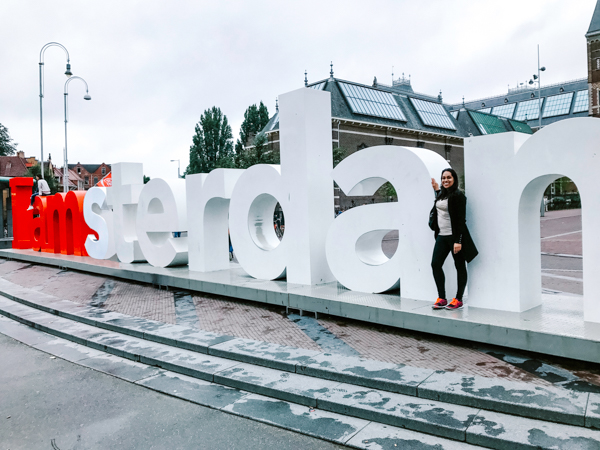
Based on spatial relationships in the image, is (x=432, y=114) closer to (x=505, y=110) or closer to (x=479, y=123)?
(x=479, y=123)

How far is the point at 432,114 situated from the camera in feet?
158

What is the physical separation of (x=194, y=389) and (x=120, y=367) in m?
1.23

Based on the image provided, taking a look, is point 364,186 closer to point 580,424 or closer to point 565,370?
point 565,370

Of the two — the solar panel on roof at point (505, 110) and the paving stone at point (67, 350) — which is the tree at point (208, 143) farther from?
the paving stone at point (67, 350)

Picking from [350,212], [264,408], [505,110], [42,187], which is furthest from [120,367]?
[505,110]

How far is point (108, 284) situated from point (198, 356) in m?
6.09

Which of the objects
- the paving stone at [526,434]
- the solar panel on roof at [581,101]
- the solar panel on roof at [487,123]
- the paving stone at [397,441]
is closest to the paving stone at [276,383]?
the paving stone at [397,441]

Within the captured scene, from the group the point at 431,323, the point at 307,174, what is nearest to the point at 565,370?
the point at 431,323

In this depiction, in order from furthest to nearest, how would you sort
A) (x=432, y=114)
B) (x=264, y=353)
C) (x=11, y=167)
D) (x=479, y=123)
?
(x=11, y=167) → (x=479, y=123) → (x=432, y=114) → (x=264, y=353)

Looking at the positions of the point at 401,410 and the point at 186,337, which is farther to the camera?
the point at 186,337

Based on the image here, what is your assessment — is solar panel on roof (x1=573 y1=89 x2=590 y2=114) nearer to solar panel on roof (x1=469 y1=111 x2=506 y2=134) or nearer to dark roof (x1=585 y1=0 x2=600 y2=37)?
solar panel on roof (x1=469 y1=111 x2=506 y2=134)

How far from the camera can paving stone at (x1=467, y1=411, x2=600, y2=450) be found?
3.06 m

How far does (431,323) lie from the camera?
525 cm

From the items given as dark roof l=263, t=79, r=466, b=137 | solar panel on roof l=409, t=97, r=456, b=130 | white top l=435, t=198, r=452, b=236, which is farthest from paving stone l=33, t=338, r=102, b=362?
solar panel on roof l=409, t=97, r=456, b=130
